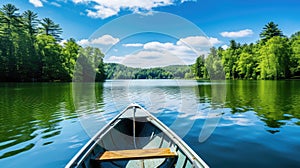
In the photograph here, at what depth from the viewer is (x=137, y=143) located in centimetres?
698

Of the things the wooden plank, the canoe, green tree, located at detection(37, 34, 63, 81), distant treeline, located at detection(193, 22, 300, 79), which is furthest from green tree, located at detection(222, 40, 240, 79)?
the wooden plank

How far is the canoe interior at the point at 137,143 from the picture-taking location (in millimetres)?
4629

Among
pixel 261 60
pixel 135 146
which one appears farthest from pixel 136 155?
pixel 261 60

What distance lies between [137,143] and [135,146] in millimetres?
163

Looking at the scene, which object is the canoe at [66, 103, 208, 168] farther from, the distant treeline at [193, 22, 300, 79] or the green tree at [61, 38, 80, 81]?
the distant treeline at [193, 22, 300, 79]

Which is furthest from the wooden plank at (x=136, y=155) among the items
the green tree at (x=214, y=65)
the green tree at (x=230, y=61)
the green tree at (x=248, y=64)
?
the green tree at (x=230, y=61)

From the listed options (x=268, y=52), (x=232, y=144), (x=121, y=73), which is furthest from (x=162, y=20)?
(x=268, y=52)

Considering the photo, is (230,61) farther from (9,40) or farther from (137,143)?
(137,143)

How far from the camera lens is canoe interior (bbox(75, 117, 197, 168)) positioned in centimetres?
463

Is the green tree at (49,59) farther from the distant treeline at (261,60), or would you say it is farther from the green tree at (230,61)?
the green tree at (230,61)

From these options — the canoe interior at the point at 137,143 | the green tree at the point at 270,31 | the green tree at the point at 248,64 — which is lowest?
the canoe interior at the point at 137,143

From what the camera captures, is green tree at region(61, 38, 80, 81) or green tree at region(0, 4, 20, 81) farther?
green tree at region(61, 38, 80, 81)

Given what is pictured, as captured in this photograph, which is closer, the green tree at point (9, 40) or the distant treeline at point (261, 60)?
the green tree at point (9, 40)

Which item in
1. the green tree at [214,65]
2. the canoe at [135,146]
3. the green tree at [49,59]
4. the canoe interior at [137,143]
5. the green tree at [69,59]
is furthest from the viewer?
the green tree at [214,65]
